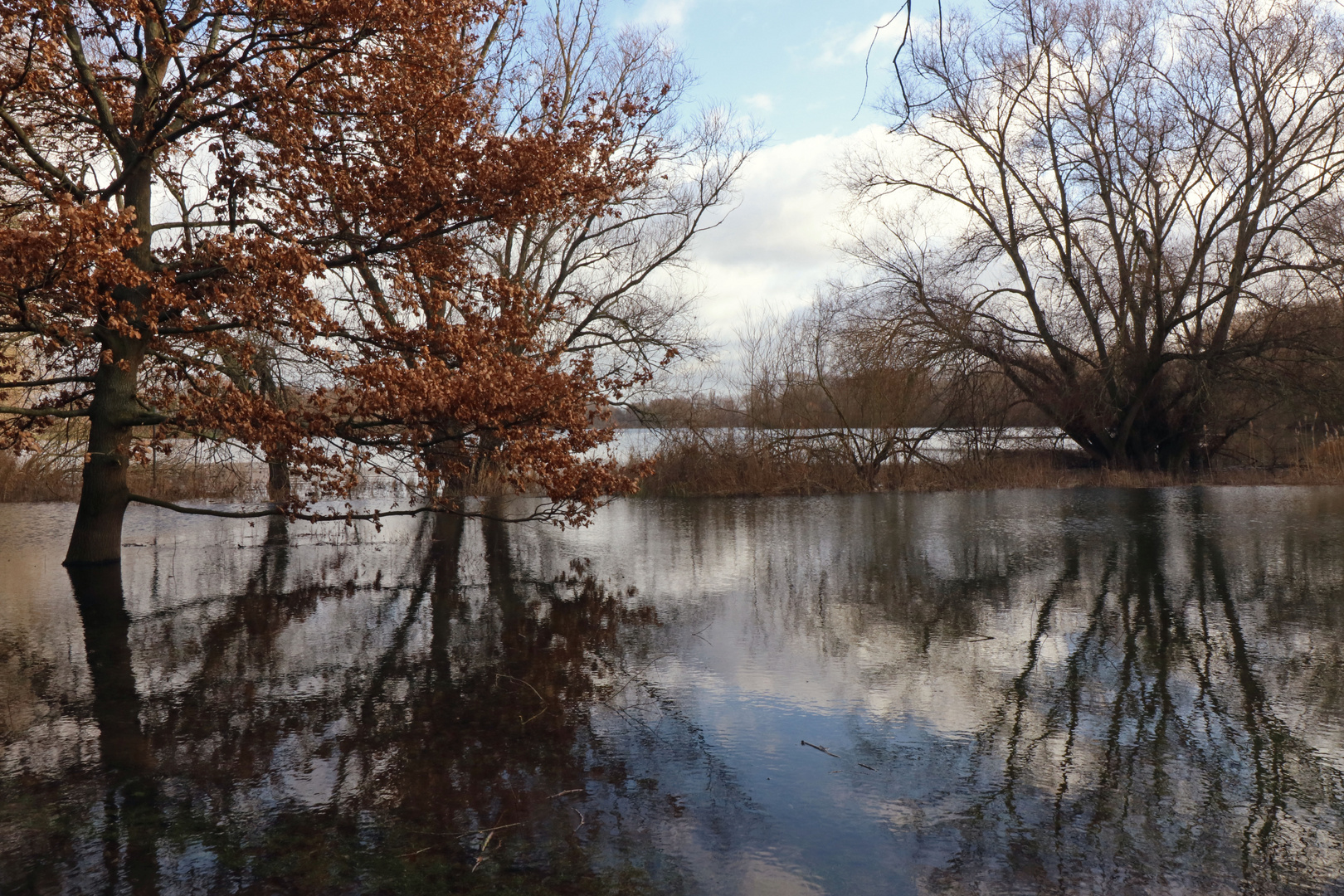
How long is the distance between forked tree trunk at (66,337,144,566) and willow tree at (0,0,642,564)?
0.02 m

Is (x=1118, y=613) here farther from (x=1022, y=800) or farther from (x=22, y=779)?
(x=22, y=779)

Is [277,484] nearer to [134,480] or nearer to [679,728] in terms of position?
[134,480]

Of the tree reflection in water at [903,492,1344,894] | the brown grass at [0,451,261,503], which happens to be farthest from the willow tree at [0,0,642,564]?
the brown grass at [0,451,261,503]

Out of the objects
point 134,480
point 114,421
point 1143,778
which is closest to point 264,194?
point 114,421

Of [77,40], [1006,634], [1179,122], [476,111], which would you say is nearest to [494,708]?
[1006,634]

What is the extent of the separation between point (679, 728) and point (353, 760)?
5.60 feet

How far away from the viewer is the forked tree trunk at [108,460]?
10383 millimetres

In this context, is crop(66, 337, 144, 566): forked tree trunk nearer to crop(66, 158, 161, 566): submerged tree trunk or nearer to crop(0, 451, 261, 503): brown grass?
crop(66, 158, 161, 566): submerged tree trunk

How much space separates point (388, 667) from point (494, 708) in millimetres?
1288

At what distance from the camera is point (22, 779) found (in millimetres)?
4512

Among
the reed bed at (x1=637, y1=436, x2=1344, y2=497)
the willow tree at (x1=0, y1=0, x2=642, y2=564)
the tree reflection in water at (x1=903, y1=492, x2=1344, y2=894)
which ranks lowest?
the tree reflection in water at (x1=903, y1=492, x2=1344, y2=894)

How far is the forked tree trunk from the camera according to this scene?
34.1ft

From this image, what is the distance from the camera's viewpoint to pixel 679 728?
205 inches

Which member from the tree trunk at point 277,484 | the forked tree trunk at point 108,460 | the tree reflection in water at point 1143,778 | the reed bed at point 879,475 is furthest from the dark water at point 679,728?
the reed bed at point 879,475
